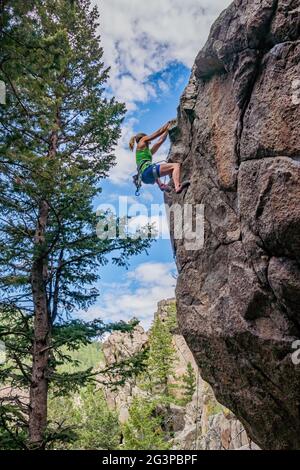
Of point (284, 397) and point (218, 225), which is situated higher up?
point (218, 225)

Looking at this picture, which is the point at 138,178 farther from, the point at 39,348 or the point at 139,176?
the point at 39,348

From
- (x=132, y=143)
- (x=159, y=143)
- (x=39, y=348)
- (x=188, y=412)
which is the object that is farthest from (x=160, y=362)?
(x=132, y=143)

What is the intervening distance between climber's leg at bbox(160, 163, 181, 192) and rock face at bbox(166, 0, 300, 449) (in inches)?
9.6

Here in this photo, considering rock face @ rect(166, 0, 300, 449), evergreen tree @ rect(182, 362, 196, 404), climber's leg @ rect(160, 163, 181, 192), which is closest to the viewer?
rock face @ rect(166, 0, 300, 449)

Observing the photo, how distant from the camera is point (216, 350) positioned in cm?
747

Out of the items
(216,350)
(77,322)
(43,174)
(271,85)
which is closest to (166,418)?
(77,322)

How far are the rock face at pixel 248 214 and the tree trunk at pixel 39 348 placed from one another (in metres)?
3.20

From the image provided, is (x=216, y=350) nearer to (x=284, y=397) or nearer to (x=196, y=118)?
(x=284, y=397)

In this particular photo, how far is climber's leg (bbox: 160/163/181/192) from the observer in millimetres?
8430

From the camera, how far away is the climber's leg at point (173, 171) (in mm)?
8430

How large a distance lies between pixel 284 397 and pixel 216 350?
145 cm

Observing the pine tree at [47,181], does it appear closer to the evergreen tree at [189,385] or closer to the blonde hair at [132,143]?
the blonde hair at [132,143]

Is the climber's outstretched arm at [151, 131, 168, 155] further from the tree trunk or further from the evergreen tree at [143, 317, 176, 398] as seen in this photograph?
the evergreen tree at [143, 317, 176, 398]

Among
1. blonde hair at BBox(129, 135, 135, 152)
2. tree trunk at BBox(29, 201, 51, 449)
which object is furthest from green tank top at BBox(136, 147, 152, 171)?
tree trunk at BBox(29, 201, 51, 449)
